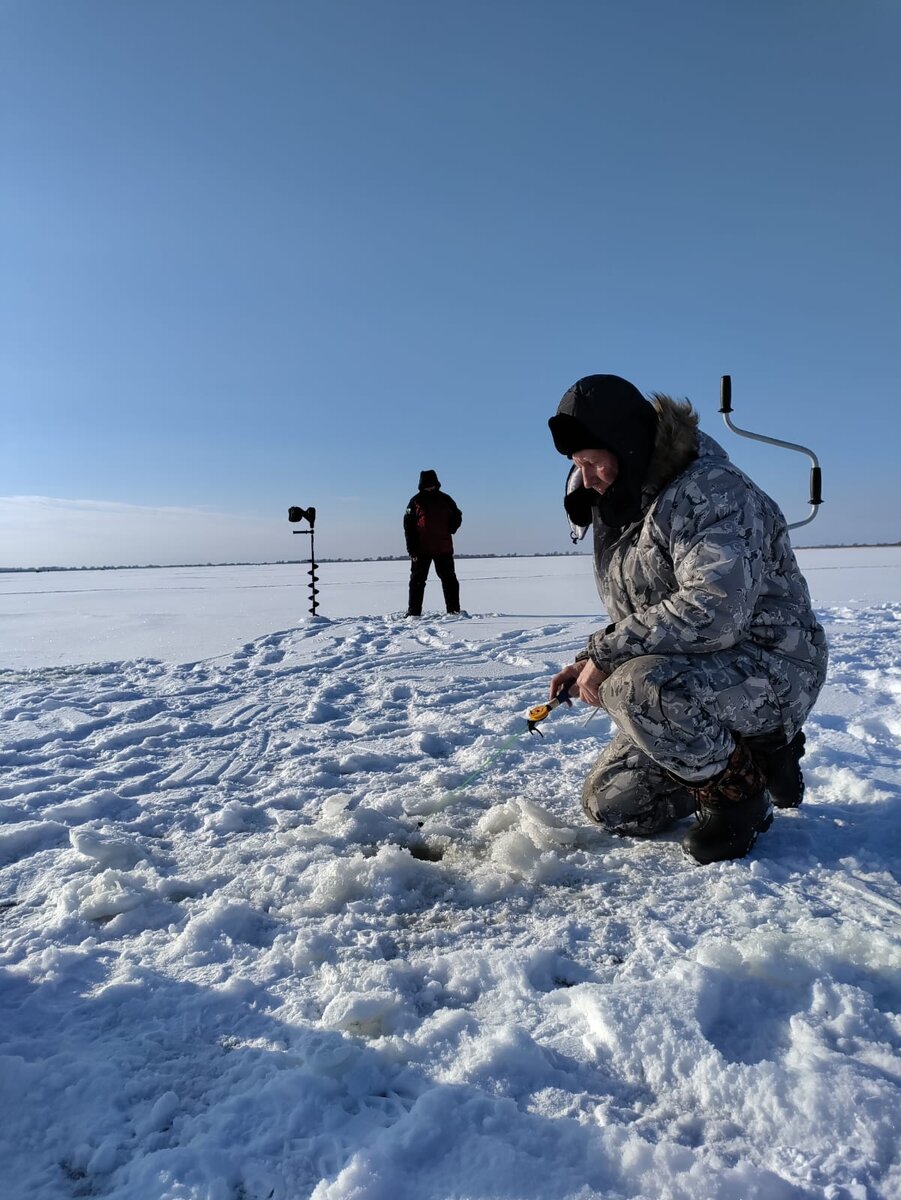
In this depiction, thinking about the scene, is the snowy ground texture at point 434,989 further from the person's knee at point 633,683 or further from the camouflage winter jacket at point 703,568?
the camouflage winter jacket at point 703,568

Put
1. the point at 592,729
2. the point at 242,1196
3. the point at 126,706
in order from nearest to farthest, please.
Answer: the point at 242,1196 → the point at 592,729 → the point at 126,706

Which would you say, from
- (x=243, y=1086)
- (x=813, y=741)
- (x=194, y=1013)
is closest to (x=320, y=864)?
(x=194, y=1013)

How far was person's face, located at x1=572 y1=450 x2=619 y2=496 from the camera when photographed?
2.17m

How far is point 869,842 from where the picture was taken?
86.0 inches

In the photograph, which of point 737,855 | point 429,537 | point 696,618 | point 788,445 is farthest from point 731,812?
point 429,537

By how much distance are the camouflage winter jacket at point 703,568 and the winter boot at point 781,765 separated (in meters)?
0.24

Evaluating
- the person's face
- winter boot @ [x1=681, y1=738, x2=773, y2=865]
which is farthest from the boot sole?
the person's face

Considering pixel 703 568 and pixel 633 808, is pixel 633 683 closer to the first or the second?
pixel 703 568

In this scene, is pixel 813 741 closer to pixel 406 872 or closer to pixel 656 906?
pixel 656 906

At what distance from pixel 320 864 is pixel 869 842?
1.71 m

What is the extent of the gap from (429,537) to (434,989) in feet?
26.7

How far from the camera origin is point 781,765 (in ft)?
7.54

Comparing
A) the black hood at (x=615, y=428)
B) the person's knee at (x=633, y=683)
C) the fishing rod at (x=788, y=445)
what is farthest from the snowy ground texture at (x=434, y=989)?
the fishing rod at (x=788, y=445)

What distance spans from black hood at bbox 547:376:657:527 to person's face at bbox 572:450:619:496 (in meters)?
0.02
